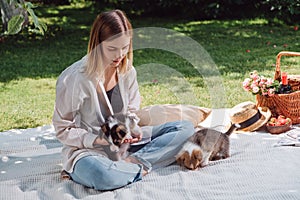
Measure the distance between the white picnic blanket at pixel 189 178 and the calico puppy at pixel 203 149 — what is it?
40 millimetres

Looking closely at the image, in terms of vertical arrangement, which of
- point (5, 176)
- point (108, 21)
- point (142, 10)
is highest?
point (108, 21)

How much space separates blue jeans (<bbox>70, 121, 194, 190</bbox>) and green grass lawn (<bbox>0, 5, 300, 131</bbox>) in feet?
1.52

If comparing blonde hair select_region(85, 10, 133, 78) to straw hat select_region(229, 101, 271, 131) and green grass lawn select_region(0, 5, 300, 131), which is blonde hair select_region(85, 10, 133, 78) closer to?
green grass lawn select_region(0, 5, 300, 131)

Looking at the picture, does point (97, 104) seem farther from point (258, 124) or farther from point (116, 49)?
point (258, 124)

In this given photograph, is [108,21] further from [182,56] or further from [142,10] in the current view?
[142,10]

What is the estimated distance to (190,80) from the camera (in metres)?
4.59

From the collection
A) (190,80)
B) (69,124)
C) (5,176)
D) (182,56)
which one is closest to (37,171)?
(5,176)

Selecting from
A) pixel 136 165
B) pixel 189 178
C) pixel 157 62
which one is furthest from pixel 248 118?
pixel 157 62

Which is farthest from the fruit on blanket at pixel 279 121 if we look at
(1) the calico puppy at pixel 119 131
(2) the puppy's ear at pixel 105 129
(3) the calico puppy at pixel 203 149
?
(2) the puppy's ear at pixel 105 129

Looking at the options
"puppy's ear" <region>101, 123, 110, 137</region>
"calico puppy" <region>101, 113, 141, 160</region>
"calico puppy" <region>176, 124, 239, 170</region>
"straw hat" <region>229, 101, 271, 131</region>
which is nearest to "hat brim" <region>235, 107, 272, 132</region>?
"straw hat" <region>229, 101, 271, 131</region>

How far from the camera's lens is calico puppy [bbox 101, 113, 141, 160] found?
95.8 inches

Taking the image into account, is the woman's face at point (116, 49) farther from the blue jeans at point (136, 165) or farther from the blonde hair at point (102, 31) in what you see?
the blue jeans at point (136, 165)

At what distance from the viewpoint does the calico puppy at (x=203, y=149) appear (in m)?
2.64

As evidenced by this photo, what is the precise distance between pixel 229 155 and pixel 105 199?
803 millimetres
